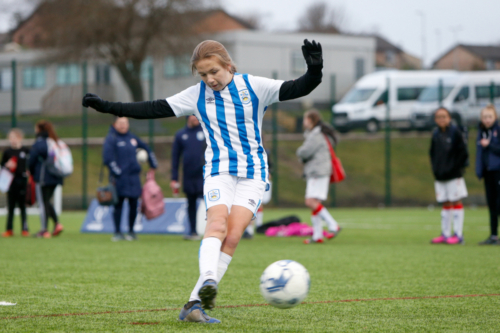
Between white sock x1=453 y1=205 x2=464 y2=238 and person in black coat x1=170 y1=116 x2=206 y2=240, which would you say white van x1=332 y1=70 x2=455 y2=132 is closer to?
white sock x1=453 y1=205 x2=464 y2=238

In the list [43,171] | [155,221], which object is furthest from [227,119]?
[155,221]

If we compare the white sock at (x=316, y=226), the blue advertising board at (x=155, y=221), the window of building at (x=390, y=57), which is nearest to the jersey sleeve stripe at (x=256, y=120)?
the white sock at (x=316, y=226)

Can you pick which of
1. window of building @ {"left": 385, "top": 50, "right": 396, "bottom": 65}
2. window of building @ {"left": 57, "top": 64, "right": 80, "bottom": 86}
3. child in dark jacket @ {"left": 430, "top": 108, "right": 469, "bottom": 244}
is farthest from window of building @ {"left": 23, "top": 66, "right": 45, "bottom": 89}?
window of building @ {"left": 385, "top": 50, "right": 396, "bottom": 65}

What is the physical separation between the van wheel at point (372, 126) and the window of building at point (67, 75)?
10.6m

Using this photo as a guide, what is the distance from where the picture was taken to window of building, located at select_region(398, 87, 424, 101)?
2820 cm

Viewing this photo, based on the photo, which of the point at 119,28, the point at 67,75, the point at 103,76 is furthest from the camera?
the point at 119,28

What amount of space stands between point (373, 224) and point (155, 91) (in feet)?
29.2

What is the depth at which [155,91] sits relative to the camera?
20.8 m

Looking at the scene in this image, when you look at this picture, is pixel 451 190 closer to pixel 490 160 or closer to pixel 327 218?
pixel 490 160

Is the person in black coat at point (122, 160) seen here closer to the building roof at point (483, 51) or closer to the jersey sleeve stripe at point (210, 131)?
the jersey sleeve stripe at point (210, 131)

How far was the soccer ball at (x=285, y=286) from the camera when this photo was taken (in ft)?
14.1

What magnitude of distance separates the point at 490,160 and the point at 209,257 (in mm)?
6719

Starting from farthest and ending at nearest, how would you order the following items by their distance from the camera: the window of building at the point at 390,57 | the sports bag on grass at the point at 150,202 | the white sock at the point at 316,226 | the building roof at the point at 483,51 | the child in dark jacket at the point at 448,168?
the window of building at the point at 390,57 < the building roof at the point at 483,51 < the sports bag on grass at the point at 150,202 < the white sock at the point at 316,226 < the child in dark jacket at the point at 448,168

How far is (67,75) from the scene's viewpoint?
2788 cm
